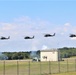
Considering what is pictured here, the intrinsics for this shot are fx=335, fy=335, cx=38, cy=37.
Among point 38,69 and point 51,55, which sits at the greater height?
point 51,55

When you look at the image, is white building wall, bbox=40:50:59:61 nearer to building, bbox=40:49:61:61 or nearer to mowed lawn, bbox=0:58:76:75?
building, bbox=40:49:61:61

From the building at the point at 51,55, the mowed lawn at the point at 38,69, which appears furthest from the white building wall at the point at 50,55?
the mowed lawn at the point at 38,69

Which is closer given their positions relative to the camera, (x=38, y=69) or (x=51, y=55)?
(x=38, y=69)

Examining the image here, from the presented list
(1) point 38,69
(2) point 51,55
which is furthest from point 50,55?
(1) point 38,69

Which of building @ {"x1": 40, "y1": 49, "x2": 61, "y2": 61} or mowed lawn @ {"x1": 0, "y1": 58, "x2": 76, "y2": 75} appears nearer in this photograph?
mowed lawn @ {"x1": 0, "y1": 58, "x2": 76, "y2": 75}

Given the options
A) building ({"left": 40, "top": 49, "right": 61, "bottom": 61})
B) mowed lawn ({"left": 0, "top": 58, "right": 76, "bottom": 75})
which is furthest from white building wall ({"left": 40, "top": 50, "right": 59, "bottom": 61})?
mowed lawn ({"left": 0, "top": 58, "right": 76, "bottom": 75})

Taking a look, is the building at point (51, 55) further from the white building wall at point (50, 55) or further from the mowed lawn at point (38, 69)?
the mowed lawn at point (38, 69)

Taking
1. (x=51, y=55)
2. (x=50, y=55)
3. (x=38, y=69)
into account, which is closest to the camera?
(x=38, y=69)

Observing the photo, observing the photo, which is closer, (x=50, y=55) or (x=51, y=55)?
(x=51, y=55)

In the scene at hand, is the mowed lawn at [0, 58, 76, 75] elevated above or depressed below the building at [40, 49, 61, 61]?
below

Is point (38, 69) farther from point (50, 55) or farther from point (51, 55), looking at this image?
point (50, 55)

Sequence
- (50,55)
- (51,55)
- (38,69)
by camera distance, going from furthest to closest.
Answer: (50,55) < (51,55) < (38,69)

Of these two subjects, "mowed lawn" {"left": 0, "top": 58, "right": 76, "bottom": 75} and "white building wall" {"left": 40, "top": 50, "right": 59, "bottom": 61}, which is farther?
"white building wall" {"left": 40, "top": 50, "right": 59, "bottom": 61}

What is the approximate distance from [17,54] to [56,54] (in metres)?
38.9
